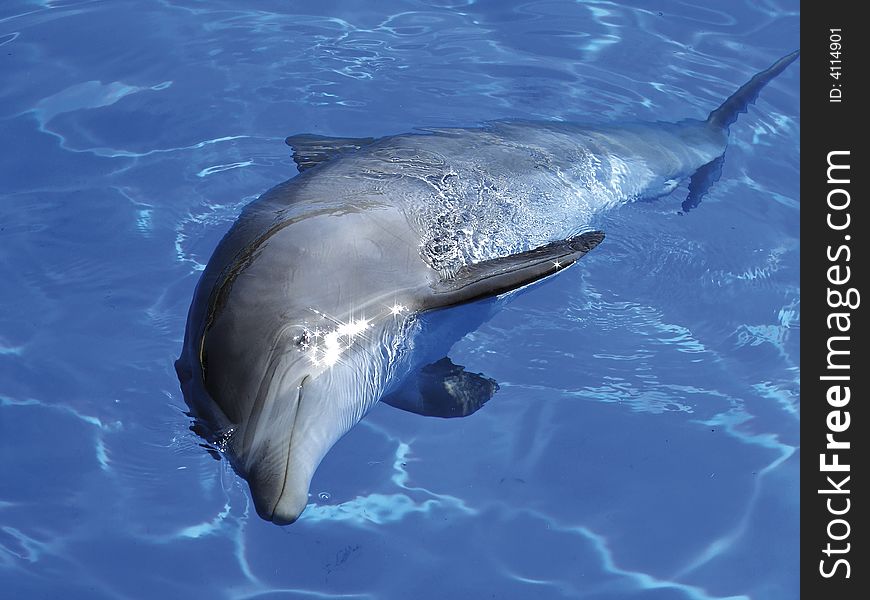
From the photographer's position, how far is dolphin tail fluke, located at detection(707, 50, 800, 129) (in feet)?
27.4

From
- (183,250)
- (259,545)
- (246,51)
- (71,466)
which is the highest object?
(246,51)

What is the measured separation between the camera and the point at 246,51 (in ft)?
30.9

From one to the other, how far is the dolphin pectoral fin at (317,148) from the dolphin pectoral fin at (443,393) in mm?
1545

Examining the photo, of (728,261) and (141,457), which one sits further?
(728,261)

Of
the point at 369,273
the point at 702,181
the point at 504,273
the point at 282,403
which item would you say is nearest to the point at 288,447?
the point at 282,403

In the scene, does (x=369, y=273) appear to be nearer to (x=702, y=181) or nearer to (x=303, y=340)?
(x=303, y=340)

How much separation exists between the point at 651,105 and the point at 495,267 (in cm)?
467
